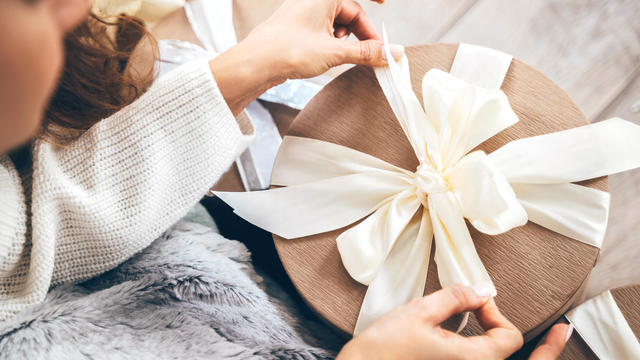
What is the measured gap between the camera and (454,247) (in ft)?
1.88

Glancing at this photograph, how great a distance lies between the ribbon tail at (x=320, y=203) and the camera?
0.63m

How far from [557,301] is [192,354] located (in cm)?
52

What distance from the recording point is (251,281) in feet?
2.29

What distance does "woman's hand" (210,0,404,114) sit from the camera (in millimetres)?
664

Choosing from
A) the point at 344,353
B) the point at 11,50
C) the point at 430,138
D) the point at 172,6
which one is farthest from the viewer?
the point at 172,6

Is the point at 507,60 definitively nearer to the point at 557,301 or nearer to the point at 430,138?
the point at 430,138

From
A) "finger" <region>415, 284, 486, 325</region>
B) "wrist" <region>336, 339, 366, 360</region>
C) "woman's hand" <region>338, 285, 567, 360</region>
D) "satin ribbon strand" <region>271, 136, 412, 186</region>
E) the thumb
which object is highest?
the thumb

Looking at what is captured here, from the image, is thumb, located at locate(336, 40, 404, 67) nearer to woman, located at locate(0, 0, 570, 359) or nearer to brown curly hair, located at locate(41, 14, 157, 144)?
woman, located at locate(0, 0, 570, 359)

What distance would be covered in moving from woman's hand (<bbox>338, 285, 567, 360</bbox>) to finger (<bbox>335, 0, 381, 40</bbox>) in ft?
1.66

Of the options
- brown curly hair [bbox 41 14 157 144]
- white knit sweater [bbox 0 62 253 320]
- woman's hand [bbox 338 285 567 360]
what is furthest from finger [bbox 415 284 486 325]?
brown curly hair [bbox 41 14 157 144]

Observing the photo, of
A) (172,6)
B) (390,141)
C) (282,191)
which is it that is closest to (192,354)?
(282,191)

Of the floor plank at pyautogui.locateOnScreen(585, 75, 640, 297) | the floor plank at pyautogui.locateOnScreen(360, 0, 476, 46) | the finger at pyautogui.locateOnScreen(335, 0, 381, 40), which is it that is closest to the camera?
the finger at pyautogui.locateOnScreen(335, 0, 381, 40)

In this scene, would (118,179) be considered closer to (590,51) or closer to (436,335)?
(436,335)

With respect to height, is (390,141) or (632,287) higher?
(390,141)
